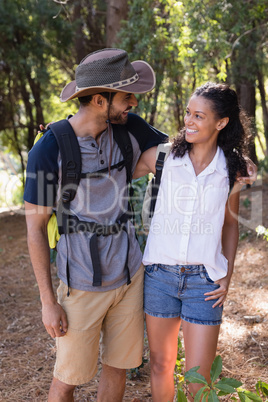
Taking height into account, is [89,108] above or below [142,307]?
above

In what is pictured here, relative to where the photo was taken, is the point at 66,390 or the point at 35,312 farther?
the point at 35,312

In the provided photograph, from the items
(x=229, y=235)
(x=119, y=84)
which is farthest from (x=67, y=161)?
(x=229, y=235)

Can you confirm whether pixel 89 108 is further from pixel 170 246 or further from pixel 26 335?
pixel 26 335

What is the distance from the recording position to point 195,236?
2.31 metres

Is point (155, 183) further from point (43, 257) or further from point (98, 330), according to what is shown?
point (98, 330)

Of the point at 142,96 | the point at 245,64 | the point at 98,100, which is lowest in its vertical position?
the point at 98,100

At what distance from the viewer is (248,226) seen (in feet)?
22.0

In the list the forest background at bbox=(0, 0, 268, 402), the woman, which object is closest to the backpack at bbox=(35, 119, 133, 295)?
the woman

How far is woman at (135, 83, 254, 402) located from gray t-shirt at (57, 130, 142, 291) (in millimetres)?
191

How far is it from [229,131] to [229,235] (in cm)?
57

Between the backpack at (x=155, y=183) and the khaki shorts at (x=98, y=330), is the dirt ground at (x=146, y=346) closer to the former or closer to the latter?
the khaki shorts at (x=98, y=330)

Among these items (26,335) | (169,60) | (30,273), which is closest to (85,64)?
(26,335)

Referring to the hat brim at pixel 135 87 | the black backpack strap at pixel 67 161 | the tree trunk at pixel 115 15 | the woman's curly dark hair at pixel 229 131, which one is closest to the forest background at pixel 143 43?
the tree trunk at pixel 115 15

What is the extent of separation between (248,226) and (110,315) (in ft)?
15.2
